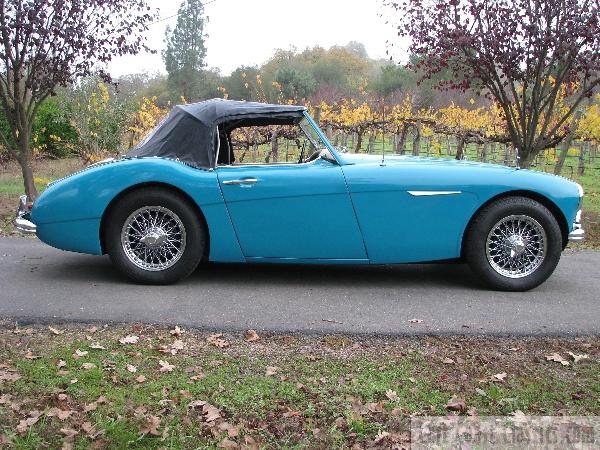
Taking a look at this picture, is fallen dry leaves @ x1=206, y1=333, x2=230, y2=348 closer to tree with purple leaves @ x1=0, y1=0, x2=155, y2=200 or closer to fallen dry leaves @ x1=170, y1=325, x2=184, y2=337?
fallen dry leaves @ x1=170, y1=325, x2=184, y2=337

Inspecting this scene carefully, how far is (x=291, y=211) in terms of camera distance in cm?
516

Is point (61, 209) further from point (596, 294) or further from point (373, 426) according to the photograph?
point (596, 294)

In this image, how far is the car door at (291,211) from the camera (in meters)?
5.16

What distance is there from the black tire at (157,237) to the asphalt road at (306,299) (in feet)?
0.50

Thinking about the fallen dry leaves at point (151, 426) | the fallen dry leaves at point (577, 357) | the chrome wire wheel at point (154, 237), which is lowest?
the fallen dry leaves at point (151, 426)

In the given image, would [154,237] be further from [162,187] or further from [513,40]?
[513,40]

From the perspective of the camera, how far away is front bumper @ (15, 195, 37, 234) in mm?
5387

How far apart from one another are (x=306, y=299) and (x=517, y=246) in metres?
1.84

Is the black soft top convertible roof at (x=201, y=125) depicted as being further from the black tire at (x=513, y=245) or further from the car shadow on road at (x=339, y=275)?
the black tire at (x=513, y=245)

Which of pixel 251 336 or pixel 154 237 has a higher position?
pixel 154 237

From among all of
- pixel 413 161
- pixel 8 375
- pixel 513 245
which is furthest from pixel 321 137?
pixel 8 375

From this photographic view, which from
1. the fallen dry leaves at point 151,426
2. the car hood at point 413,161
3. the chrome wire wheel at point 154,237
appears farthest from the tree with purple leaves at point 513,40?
the fallen dry leaves at point 151,426

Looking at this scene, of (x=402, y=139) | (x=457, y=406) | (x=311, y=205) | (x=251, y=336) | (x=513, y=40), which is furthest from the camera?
(x=402, y=139)

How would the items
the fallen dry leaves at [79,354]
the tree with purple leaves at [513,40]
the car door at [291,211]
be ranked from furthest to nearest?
the tree with purple leaves at [513,40] → the car door at [291,211] → the fallen dry leaves at [79,354]
